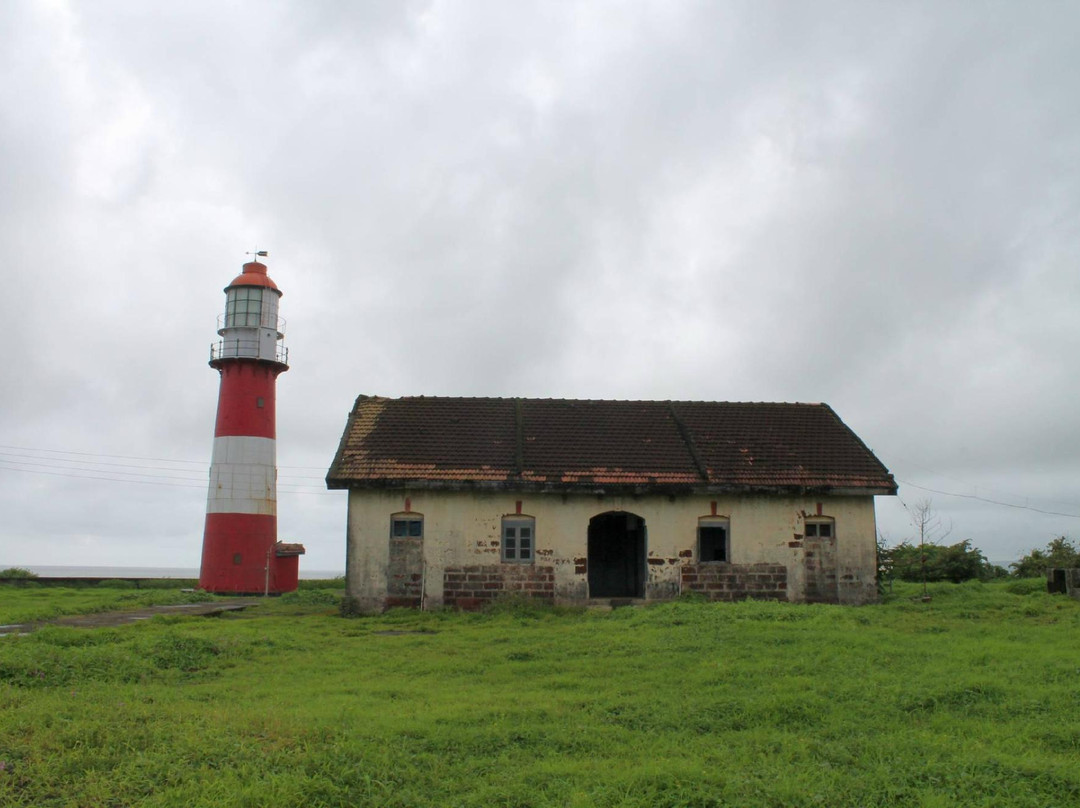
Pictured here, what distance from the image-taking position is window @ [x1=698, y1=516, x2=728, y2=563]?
17.3 m

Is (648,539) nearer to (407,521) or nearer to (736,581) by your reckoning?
(736,581)

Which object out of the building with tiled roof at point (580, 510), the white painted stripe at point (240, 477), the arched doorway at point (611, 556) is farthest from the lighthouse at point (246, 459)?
the arched doorway at point (611, 556)

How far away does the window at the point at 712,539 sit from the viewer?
1733cm

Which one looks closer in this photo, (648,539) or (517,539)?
(517,539)

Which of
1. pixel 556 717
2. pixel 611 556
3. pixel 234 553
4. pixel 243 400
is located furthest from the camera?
pixel 243 400

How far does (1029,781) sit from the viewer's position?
6.25 metres

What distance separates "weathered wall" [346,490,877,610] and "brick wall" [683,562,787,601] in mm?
42

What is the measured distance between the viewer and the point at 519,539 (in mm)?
16953

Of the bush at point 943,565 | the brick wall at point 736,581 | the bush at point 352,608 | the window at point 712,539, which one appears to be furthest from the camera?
the bush at point 943,565

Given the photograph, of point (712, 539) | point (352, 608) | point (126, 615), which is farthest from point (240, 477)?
point (712, 539)

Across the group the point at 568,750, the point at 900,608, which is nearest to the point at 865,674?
the point at 568,750

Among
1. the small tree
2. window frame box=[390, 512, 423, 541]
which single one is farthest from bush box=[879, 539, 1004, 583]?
window frame box=[390, 512, 423, 541]

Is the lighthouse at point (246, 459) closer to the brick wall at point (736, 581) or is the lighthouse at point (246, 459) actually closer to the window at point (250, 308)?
the window at point (250, 308)

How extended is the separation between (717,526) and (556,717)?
10204 millimetres
